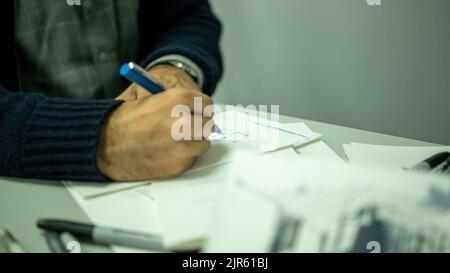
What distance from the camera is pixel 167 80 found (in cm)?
61

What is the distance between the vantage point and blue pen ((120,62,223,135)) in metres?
0.46

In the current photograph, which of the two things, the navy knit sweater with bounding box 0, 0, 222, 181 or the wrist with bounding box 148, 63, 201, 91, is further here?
the wrist with bounding box 148, 63, 201, 91

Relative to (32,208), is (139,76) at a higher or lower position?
higher

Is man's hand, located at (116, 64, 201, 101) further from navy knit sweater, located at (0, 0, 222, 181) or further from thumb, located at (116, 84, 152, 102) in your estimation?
navy knit sweater, located at (0, 0, 222, 181)

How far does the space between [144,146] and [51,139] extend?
11 cm

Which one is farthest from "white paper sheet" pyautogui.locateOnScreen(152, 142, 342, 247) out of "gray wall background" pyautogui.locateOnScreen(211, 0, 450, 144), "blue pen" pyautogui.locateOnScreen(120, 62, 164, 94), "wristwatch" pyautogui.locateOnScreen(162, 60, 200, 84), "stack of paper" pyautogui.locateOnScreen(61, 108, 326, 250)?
"gray wall background" pyautogui.locateOnScreen(211, 0, 450, 144)

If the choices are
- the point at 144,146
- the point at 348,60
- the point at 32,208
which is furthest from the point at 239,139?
the point at 348,60

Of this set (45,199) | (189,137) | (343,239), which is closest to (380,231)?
(343,239)

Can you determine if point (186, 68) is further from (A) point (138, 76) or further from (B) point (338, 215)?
(B) point (338, 215)

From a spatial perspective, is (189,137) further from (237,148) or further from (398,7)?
(398,7)

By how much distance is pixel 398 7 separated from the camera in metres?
1.01

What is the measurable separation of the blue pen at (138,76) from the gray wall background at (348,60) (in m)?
0.78

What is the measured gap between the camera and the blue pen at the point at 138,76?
46cm

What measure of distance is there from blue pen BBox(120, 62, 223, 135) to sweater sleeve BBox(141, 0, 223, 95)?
0.58ft
